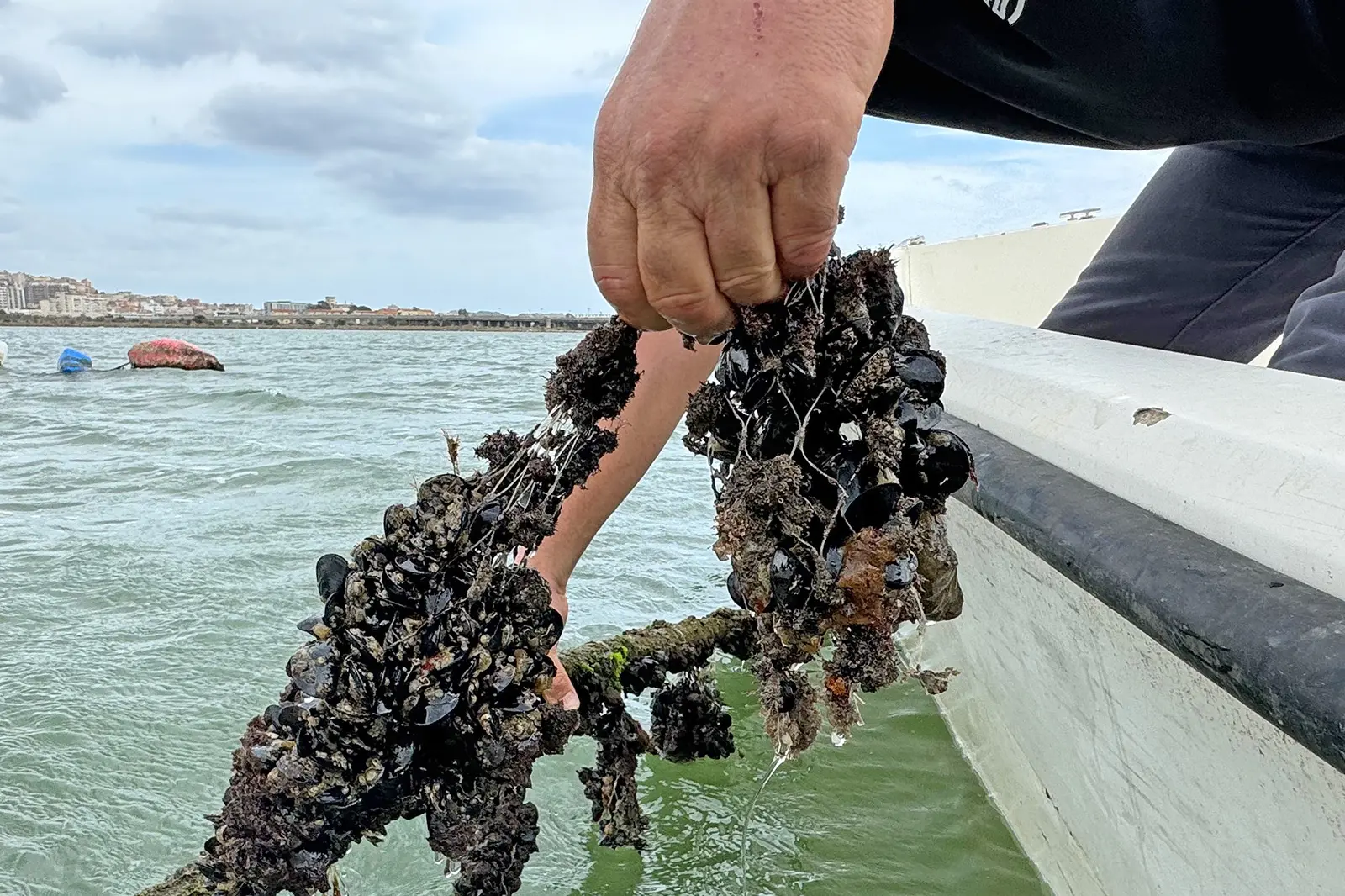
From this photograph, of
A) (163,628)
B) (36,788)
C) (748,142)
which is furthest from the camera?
(163,628)

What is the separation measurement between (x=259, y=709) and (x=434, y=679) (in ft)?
4.88

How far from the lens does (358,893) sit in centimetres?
181

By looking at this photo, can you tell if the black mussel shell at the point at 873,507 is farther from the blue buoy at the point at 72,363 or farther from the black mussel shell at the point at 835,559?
the blue buoy at the point at 72,363

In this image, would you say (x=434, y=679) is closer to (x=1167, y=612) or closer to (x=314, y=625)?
(x=314, y=625)

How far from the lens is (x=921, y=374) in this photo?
106 centimetres

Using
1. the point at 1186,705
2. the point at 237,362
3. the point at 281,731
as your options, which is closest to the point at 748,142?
the point at 1186,705

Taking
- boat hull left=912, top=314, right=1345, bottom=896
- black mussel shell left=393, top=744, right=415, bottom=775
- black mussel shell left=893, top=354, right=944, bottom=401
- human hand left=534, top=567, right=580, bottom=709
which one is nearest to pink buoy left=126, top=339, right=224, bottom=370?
human hand left=534, top=567, right=580, bottom=709

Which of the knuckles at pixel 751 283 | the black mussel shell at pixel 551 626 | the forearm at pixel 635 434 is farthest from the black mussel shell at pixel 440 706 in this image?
the knuckles at pixel 751 283

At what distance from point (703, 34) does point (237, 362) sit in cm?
Answer: 2629

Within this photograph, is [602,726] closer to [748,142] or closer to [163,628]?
[748,142]

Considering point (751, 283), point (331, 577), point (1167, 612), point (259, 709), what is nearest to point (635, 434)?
point (331, 577)

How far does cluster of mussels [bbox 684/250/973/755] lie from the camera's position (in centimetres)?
99

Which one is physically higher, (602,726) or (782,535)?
(782,535)

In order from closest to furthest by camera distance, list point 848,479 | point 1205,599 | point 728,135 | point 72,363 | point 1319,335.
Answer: point 728,135 < point 1205,599 < point 848,479 < point 1319,335 < point 72,363
